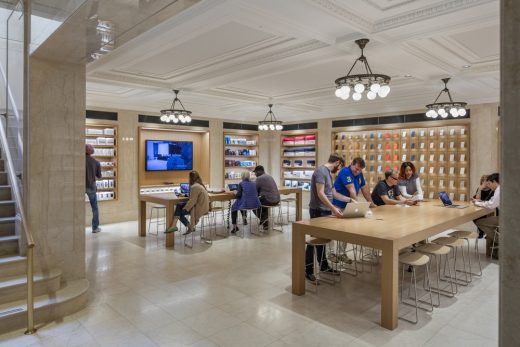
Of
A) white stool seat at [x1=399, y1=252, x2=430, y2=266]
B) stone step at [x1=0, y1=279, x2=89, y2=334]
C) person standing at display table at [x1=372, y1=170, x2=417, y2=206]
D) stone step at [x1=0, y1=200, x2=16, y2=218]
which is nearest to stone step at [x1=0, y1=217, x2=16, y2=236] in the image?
stone step at [x1=0, y1=200, x2=16, y2=218]

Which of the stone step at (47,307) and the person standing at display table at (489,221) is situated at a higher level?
the person standing at display table at (489,221)

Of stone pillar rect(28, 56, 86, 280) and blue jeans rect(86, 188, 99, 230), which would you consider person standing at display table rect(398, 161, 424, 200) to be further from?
blue jeans rect(86, 188, 99, 230)

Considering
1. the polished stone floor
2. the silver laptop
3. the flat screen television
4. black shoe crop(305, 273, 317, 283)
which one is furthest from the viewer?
the flat screen television

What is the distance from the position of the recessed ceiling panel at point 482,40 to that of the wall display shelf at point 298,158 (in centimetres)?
646

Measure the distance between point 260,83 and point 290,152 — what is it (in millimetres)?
5303

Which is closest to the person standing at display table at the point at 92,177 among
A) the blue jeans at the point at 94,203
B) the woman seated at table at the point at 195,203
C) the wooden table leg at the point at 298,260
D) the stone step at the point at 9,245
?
the blue jeans at the point at 94,203

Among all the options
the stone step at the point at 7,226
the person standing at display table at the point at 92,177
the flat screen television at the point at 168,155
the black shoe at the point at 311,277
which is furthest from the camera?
the flat screen television at the point at 168,155

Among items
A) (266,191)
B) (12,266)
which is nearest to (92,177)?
(266,191)

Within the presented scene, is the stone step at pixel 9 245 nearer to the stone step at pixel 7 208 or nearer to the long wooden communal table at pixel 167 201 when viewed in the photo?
the stone step at pixel 7 208

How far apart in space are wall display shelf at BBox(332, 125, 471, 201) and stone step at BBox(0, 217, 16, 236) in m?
8.16

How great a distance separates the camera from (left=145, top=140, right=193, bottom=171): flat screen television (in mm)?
9391

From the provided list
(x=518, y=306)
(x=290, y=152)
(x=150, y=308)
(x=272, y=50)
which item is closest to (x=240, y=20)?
(x=272, y=50)

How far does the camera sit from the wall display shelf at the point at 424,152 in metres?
8.29

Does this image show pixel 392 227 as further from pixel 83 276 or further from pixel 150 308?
pixel 83 276
